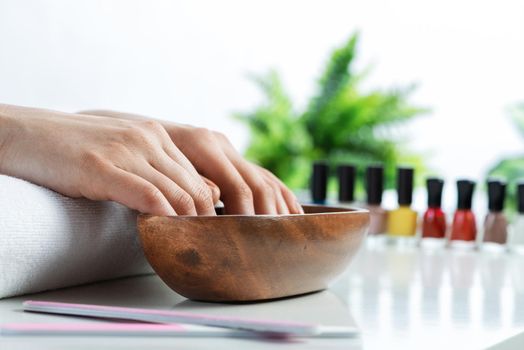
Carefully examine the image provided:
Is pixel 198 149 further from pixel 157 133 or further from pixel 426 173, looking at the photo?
pixel 426 173

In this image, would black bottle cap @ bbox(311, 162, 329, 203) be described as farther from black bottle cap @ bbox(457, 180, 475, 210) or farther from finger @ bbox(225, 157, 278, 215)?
finger @ bbox(225, 157, 278, 215)

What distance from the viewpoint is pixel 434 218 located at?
155 cm

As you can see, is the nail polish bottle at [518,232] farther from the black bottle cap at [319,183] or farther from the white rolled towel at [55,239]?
the white rolled towel at [55,239]

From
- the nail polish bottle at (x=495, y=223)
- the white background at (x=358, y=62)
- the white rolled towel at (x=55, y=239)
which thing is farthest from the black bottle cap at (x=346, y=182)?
the white background at (x=358, y=62)

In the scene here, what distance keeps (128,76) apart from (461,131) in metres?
1.82

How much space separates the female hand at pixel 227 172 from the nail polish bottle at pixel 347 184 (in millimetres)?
745

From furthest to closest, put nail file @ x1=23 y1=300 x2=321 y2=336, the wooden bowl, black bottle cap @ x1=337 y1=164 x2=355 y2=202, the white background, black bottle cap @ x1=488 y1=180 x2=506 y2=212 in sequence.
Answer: the white background → black bottle cap @ x1=337 y1=164 x2=355 y2=202 → black bottle cap @ x1=488 y1=180 x2=506 y2=212 → the wooden bowl → nail file @ x1=23 y1=300 x2=321 y2=336

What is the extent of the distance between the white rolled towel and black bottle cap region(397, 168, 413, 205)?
851 millimetres

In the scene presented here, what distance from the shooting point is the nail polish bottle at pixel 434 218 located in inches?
60.9

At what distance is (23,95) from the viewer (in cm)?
254

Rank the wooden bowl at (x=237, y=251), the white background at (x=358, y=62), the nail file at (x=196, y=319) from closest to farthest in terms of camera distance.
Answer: the nail file at (x=196, y=319), the wooden bowl at (x=237, y=251), the white background at (x=358, y=62)

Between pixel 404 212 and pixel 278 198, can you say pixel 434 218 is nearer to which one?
pixel 404 212

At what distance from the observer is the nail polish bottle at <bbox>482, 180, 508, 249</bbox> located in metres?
1.51

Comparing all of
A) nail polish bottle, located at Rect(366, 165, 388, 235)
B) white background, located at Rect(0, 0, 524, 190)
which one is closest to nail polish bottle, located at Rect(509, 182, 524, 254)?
nail polish bottle, located at Rect(366, 165, 388, 235)
